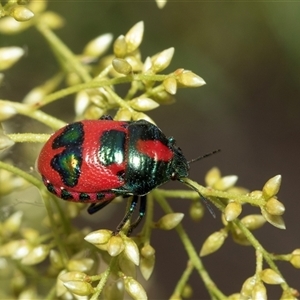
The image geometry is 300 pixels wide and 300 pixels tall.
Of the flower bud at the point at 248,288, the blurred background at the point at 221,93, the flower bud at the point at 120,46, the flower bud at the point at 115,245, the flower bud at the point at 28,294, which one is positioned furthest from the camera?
the blurred background at the point at 221,93

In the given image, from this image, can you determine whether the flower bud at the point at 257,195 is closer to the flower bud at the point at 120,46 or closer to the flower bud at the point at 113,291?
the flower bud at the point at 113,291

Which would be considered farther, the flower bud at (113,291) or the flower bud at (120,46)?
the flower bud at (120,46)

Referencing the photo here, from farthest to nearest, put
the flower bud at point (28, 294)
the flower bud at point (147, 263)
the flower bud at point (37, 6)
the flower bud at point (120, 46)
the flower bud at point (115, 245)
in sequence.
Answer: the flower bud at point (37, 6) → the flower bud at point (28, 294) → the flower bud at point (120, 46) → the flower bud at point (147, 263) → the flower bud at point (115, 245)

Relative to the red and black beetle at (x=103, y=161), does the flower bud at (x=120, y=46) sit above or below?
above

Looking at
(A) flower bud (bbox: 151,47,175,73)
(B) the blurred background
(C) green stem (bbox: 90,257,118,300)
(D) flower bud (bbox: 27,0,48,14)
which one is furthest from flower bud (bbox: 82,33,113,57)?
(C) green stem (bbox: 90,257,118,300)

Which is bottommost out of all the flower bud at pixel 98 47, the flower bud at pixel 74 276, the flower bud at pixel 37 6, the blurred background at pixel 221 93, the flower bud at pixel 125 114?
the blurred background at pixel 221 93

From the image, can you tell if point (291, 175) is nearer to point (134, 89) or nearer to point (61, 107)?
point (61, 107)

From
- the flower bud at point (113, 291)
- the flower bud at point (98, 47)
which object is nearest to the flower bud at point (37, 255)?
the flower bud at point (113, 291)
